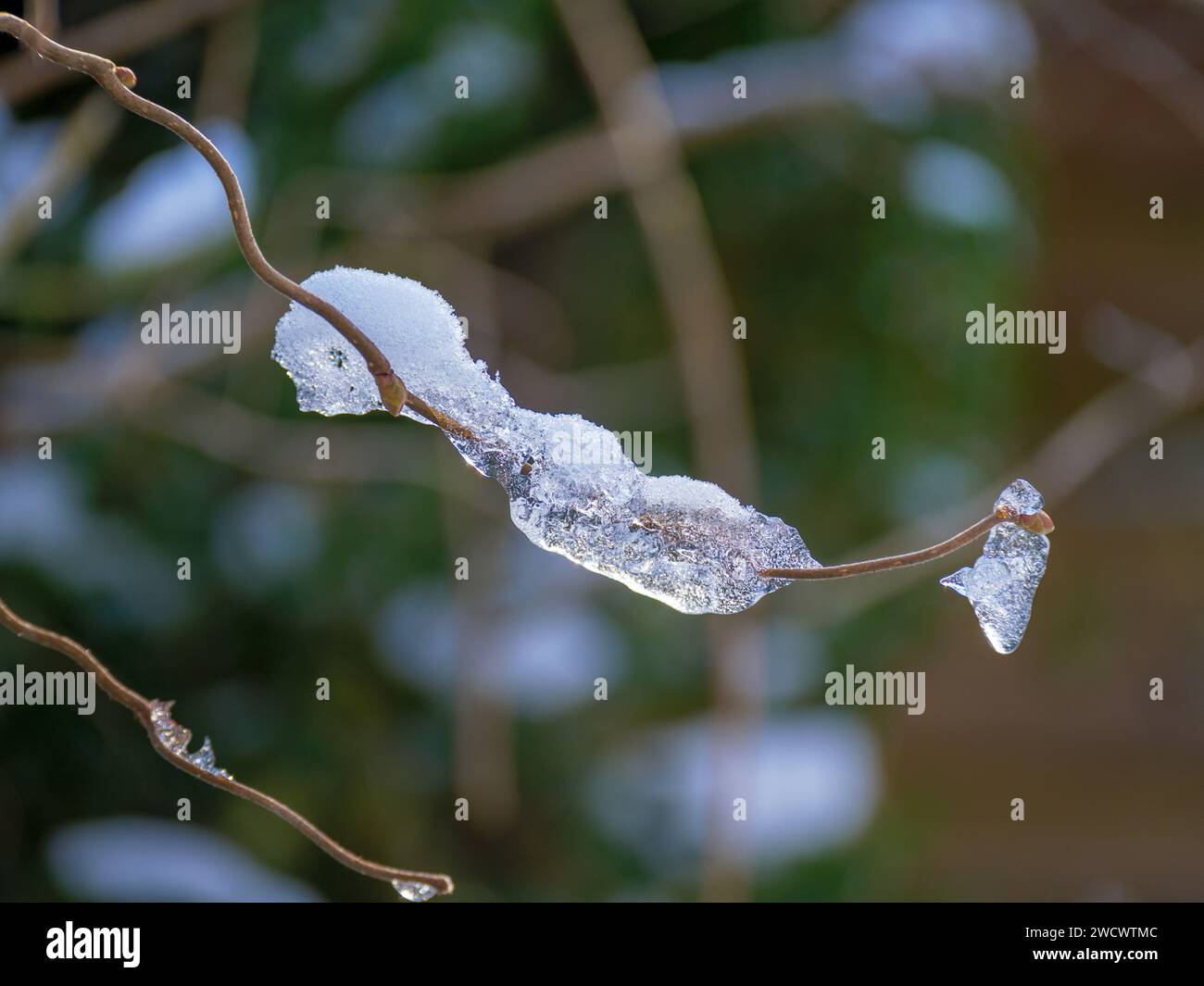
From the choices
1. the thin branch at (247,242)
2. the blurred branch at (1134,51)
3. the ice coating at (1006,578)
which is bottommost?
the ice coating at (1006,578)

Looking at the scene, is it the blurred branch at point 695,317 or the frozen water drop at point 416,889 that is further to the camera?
the blurred branch at point 695,317

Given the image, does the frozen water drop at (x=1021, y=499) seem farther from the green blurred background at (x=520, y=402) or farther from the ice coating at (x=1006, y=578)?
the green blurred background at (x=520, y=402)

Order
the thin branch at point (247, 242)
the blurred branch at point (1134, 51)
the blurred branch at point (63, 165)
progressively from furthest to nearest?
the blurred branch at point (1134, 51) → the blurred branch at point (63, 165) → the thin branch at point (247, 242)

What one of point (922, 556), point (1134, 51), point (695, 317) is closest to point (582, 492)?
point (922, 556)

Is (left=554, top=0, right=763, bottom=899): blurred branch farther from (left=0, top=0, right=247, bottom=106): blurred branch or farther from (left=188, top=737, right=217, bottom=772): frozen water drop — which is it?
(left=188, top=737, right=217, bottom=772): frozen water drop

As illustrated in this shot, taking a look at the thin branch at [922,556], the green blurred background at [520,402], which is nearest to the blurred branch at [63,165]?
the green blurred background at [520,402]

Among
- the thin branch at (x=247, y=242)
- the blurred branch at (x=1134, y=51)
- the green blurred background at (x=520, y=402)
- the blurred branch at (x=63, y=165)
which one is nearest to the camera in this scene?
the thin branch at (x=247, y=242)

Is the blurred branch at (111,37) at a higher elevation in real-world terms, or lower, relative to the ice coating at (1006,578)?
higher
